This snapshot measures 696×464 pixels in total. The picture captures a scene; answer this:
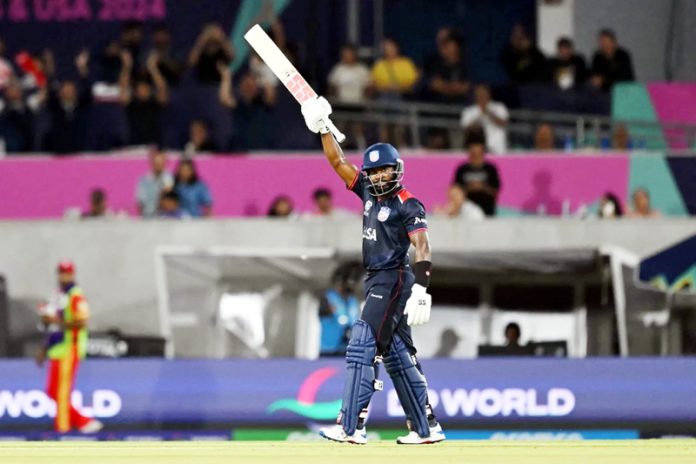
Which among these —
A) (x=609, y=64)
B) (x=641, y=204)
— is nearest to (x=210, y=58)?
(x=609, y=64)

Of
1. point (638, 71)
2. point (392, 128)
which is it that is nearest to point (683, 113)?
point (638, 71)

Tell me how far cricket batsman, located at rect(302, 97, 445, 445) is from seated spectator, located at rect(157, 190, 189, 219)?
8.66m

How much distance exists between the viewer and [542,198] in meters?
22.0

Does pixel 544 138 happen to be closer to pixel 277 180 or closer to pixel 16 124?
pixel 277 180

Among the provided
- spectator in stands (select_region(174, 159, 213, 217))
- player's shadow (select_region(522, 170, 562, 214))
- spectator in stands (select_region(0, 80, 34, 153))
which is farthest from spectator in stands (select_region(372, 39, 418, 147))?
spectator in stands (select_region(0, 80, 34, 153))

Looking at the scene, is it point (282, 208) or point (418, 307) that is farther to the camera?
point (282, 208)

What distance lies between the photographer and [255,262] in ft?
68.4

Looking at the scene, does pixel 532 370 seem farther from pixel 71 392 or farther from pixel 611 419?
pixel 71 392

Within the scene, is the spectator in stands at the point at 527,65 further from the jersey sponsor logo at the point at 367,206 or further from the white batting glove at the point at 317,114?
the jersey sponsor logo at the point at 367,206

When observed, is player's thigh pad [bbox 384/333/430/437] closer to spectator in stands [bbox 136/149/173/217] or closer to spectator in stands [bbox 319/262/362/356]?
spectator in stands [bbox 319/262/362/356]

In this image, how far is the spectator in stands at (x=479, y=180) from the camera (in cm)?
2116

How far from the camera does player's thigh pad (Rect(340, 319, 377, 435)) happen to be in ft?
41.6

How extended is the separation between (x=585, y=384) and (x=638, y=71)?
28.2 ft

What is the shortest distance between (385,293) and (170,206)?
9.00m
